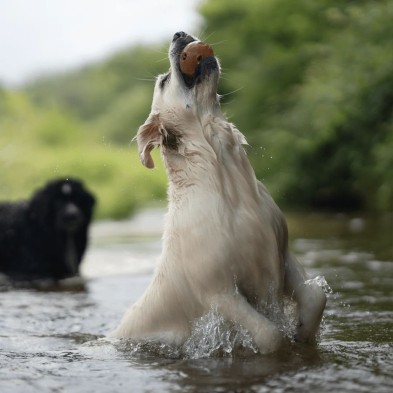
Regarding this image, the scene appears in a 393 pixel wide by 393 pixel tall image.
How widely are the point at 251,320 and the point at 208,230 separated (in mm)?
500

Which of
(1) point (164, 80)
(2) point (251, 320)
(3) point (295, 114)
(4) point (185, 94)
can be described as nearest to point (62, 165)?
(3) point (295, 114)

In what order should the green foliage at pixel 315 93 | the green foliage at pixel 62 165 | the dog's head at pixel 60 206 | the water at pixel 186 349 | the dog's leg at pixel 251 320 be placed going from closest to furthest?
the water at pixel 186 349 < the dog's leg at pixel 251 320 < the dog's head at pixel 60 206 < the green foliage at pixel 315 93 < the green foliage at pixel 62 165

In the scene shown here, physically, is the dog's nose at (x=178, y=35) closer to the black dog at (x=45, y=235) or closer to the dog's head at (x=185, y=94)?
the dog's head at (x=185, y=94)

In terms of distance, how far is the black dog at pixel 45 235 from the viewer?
944cm

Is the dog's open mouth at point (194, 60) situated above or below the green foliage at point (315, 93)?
below

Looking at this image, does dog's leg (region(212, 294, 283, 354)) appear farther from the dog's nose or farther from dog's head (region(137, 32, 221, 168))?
the dog's nose

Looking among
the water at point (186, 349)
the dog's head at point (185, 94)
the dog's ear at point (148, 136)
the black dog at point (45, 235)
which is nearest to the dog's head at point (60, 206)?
the black dog at point (45, 235)

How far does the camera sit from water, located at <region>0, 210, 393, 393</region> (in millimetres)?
4016

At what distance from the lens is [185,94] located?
477cm

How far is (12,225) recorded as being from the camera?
31.4ft

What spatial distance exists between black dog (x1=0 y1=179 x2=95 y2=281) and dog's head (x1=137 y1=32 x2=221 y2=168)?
4.73 meters

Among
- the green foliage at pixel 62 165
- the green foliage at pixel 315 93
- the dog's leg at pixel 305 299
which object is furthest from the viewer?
the green foliage at pixel 62 165

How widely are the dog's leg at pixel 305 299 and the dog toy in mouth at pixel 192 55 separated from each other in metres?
1.16

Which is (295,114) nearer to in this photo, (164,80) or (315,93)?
(315,93)
